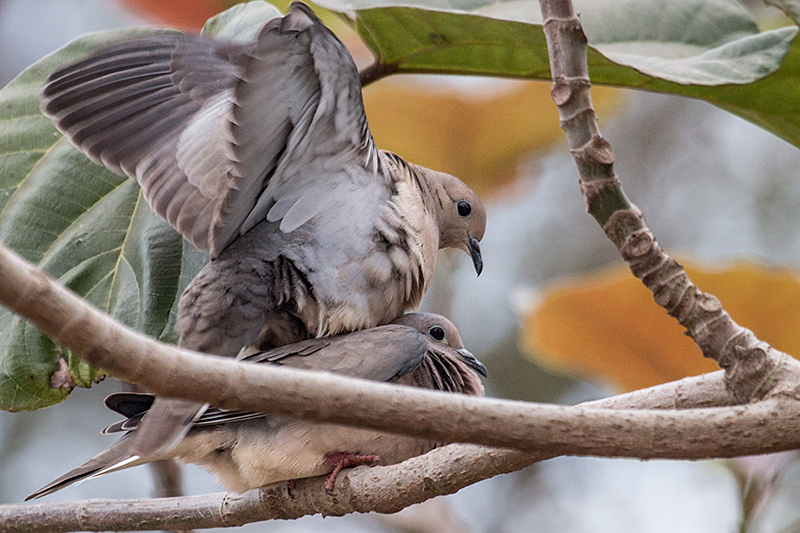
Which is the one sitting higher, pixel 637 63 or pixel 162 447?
pixel 637 63

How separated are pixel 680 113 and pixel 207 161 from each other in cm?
574

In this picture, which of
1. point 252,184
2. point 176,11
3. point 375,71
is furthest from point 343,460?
point 176,11

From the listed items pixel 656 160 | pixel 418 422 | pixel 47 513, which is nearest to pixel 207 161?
pixel 47 513

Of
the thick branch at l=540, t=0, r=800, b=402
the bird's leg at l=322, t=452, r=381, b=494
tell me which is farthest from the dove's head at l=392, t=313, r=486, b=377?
the thick branch at l=540, t=0, r=800, b=402

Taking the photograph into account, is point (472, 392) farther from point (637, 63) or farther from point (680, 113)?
point (680, 113)

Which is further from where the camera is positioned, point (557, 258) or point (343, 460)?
point (557, 258)

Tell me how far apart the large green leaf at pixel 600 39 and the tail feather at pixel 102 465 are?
3.89 feet

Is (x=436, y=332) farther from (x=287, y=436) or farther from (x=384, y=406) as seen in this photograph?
(x=384, y=406)

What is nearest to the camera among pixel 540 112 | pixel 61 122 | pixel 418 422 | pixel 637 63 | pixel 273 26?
pixel 418 422

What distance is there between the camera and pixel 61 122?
2.21 meters

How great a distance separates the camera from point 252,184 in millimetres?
2105

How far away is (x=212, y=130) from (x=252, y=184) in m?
0.26

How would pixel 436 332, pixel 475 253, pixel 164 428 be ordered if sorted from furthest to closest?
pixel 475 253, pixel 436 332, pixel 164 428

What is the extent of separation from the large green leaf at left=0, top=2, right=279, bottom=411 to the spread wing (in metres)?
0.18
